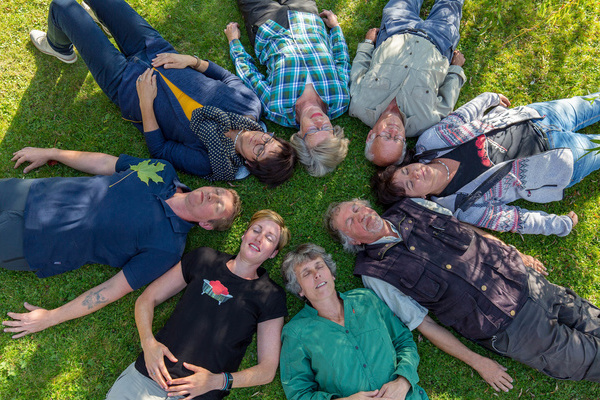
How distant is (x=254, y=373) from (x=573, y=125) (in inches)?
223

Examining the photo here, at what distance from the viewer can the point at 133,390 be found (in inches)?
175

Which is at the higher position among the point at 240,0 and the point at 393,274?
the point at 240,0

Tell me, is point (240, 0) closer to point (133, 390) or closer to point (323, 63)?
point (323, 63)

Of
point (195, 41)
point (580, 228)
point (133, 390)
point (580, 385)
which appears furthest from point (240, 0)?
point (580, 385)

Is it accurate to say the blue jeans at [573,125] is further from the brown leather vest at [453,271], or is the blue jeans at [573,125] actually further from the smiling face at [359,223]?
the smiling face at [359,223]

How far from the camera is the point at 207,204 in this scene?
14.9 ft

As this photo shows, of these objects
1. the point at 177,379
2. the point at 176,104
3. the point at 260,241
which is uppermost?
the point at 176,104

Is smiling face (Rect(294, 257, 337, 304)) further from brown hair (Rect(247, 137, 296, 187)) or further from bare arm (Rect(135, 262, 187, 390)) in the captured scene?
bare arm (Rect(135, 262, 187, 390))

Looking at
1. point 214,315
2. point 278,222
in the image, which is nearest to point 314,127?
point 278,222

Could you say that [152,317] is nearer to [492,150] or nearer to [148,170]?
[148,170]

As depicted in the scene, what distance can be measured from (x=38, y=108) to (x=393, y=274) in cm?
568

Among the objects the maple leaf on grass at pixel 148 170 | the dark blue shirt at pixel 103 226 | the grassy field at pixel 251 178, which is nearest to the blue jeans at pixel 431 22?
the grassy field at pixel 251 178

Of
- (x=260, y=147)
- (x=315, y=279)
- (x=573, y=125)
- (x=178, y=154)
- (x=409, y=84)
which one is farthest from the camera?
(x=573, y=125)

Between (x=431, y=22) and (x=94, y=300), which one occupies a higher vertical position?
(x=431, y=22)
